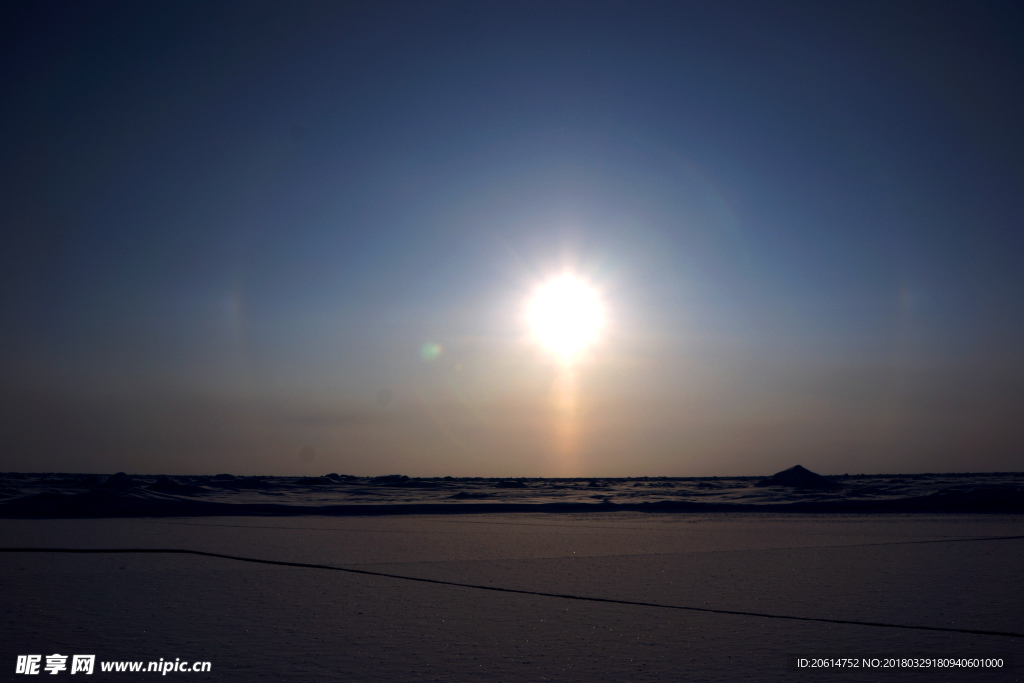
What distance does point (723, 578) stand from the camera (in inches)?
145

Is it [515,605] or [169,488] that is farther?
[169,488]

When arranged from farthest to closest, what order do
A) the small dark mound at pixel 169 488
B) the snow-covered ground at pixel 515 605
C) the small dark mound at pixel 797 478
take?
the small dark mound at pixel 797 478, the small dark mound at pixel 169 488, the snow-covered ground at pixel 515 605

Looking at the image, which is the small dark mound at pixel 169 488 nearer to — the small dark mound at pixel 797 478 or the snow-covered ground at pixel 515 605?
the snow-covered ground at pixel 515 605

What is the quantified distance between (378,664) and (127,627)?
1100 mm

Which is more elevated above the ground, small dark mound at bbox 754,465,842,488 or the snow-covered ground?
small dark mound at bbox 754,465,842,488

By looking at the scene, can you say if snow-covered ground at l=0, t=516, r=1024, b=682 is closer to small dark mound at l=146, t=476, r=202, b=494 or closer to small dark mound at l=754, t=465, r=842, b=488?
small dark mound at l=146, t=476, r=202, b=494

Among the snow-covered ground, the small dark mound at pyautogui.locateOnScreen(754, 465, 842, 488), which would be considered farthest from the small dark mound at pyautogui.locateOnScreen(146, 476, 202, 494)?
the small dark mound at pyautogui.locateOnScreen(754, 465, 842, 488)

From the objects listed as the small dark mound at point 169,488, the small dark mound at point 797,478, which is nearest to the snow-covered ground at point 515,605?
the small dark mound at point 169,488

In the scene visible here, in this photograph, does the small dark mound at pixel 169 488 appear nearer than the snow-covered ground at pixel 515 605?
No

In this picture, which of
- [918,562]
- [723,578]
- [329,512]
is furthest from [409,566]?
[329,512]

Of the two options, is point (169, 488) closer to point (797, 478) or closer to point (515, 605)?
point (515, 605)

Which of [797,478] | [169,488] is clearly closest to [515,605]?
[169,488]

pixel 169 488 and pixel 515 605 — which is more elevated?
pixel 169 488

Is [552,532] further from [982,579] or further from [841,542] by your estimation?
[982,579]
